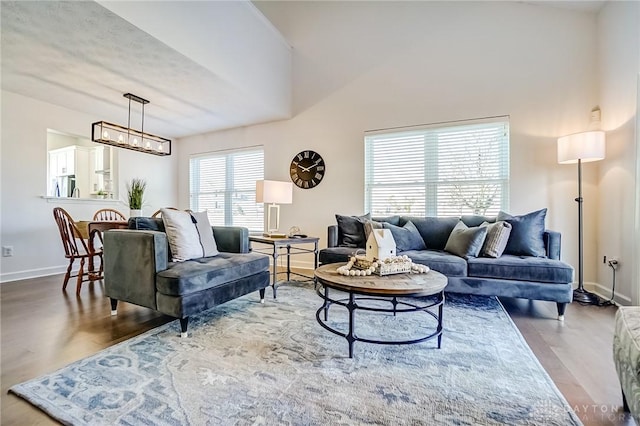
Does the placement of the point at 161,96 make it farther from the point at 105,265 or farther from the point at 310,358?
the point at 310,358

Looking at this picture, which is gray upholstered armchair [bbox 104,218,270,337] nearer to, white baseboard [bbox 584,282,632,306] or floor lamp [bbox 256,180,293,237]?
floor lamp [bbox 256,180,293,237]

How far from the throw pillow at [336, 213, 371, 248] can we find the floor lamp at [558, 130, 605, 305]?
7.17 ft

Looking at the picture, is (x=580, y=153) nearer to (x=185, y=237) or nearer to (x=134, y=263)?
(x=185, y=237)

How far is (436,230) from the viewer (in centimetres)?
344

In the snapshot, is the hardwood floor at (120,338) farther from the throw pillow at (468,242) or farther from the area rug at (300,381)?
the throw pillow at (468,242)

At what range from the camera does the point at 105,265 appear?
2.44 meters

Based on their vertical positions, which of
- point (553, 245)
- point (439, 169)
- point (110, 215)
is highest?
point (439, 169)

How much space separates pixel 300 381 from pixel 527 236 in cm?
263

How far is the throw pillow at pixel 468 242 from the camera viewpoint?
113 inches

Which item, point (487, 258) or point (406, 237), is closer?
point (487, 258)

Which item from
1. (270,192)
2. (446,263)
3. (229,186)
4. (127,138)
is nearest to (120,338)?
(270,192)

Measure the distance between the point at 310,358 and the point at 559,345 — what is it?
1665mm

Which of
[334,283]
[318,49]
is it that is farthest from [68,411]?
[318,49]

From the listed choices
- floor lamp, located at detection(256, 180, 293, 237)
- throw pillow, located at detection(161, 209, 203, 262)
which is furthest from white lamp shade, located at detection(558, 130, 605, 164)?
throw pillow, located at detection(161, 209, 203, 262)
